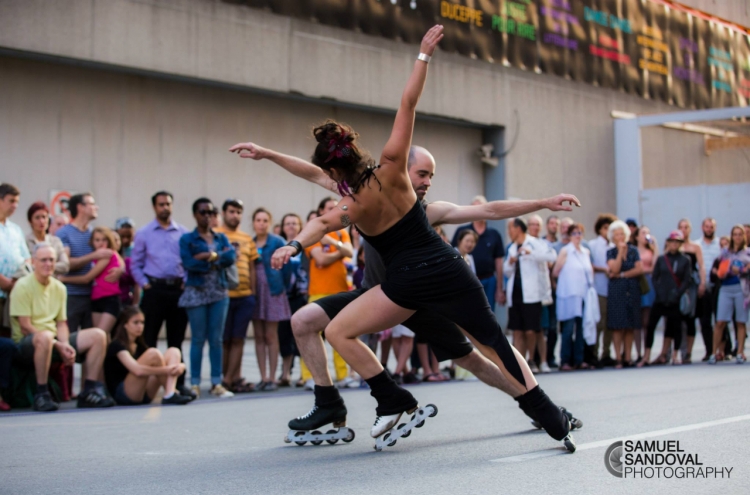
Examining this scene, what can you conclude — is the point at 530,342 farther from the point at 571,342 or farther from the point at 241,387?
the point at 241,387

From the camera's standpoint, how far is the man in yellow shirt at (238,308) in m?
10.5

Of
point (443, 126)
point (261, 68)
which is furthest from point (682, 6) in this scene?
point (261, 68)

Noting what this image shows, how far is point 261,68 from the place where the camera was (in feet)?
58.4

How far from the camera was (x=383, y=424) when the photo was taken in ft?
18.9

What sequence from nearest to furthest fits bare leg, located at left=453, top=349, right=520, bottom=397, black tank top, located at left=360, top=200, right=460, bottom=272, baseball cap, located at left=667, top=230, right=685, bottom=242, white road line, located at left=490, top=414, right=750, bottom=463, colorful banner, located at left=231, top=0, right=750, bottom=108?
white road line, located at left=490, top=414, right=750, bottom=463, black tank top, located at left=360, top=200, right=460, bottom=272, bare leg, located at left=453, top=349, right=520, bottom=397, baseball cap, located at left=667, top=230, right=685, bottom=242, colorful banner, located at left=231, top=0, right=750, bottom=108

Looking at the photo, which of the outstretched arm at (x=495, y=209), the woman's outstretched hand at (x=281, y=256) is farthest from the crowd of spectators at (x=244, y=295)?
the woman's outstretched hand at (x=281, y=256)

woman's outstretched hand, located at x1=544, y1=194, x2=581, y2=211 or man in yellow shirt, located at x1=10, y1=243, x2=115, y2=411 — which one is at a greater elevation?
woman's outstretched hand, located at x1=544, y1=194, x2=581, y2=211

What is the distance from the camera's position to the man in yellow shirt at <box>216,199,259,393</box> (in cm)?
1053

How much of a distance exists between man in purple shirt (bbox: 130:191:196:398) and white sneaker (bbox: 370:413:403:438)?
493 centimetres

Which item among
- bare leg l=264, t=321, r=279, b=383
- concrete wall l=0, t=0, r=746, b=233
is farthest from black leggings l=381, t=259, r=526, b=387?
concrete wall l=0, t=0, r=746, b=233

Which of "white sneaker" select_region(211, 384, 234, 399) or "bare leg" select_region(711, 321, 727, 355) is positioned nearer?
"white sneaker" select_region(211, 384, 234, 399)

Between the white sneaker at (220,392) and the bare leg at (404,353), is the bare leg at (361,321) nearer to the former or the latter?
the white sneaker at (220,392)

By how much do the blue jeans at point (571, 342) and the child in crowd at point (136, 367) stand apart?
18.1ft

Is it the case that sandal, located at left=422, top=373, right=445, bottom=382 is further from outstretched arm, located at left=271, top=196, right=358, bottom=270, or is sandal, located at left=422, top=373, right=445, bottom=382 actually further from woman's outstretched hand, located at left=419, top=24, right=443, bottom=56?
woman's outstretched hand, located at left=419, top=24, right=443, bottom=56
